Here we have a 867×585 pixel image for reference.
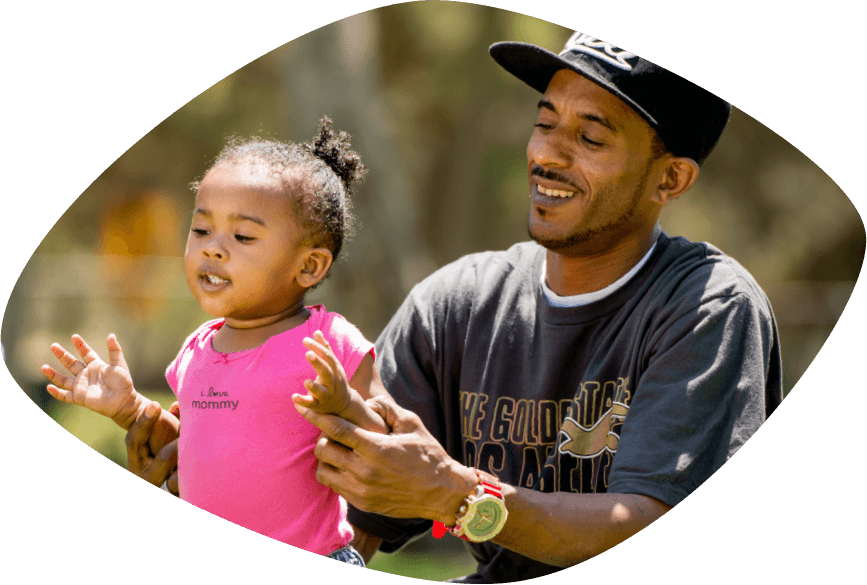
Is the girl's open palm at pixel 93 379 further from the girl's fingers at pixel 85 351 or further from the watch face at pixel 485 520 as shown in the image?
the watch face at pixel 485 520

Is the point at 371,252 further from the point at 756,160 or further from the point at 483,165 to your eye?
the point at 756,160

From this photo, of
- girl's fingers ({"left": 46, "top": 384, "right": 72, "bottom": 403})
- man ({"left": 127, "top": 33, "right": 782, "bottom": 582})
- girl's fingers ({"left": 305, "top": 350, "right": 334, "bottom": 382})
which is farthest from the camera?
girl's fingers ({"left": 46, "top": 384, "right": 72, "bottom": 403})

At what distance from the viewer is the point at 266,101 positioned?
32.6 feet

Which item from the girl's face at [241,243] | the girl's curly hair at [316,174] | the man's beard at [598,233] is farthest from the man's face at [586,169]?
the girl's face at [241,243]

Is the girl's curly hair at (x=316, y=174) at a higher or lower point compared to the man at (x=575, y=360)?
higher

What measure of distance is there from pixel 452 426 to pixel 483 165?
812 cm

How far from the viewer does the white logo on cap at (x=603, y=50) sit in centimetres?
224

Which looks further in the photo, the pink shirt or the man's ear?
the man's ear

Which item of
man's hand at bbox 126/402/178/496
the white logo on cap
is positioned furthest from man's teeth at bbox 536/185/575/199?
man's hand at bbox 126/402/178/496

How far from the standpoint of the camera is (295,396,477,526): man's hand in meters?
1.76

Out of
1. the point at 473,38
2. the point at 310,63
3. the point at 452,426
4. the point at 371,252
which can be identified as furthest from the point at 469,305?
the point at 473,38

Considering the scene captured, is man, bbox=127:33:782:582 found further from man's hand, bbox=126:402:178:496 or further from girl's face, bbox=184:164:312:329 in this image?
man's hand, bbox=126:402:178:496

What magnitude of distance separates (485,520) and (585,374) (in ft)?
1.90

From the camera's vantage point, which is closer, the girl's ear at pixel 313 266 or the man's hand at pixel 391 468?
the man's hand at pixel 391 468
